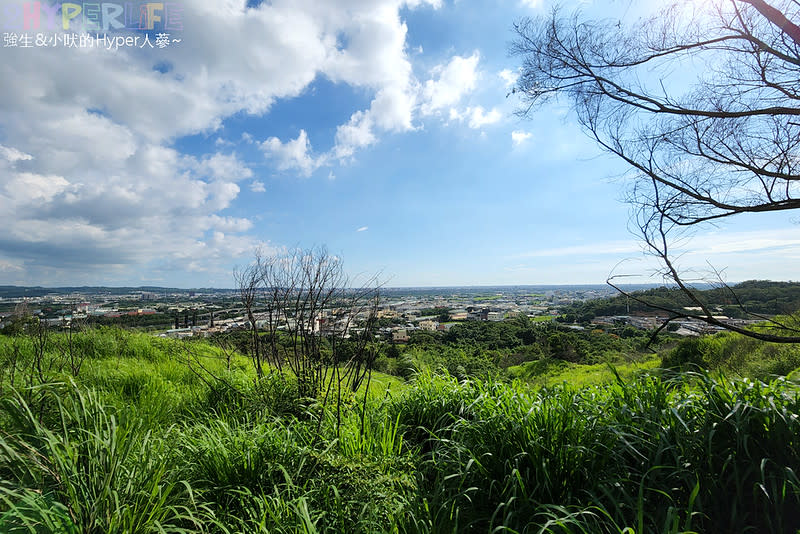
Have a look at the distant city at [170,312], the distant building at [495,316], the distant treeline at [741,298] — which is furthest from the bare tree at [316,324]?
the distant building at [495,316]

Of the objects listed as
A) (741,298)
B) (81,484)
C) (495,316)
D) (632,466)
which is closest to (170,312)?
(81,484)

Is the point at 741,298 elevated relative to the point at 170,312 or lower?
elevated

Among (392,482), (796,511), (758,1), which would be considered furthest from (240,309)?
(758,1)

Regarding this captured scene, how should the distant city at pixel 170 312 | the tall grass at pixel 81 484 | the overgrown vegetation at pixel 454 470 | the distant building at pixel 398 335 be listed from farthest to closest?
1. the distant building at pixel 398 335
2. the distant city at pixel 170 312
3. the overgrown vegetation at pixel 454 470
4. the tall grass at pixel 81 484

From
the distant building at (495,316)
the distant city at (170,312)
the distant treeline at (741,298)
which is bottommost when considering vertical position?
the distant building at (495,316)

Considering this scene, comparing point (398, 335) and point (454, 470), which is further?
point (398, 335)

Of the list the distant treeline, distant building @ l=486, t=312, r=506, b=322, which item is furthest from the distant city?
distant building @ l=486, t=312, r=506, b=322

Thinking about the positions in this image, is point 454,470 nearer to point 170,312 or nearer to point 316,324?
point 316,324

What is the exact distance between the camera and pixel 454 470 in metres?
2.10

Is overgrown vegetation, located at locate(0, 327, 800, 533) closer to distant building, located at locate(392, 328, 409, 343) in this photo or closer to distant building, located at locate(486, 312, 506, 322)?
distant building, located at locate(392, 328, 409, 343)

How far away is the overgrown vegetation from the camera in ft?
4.84

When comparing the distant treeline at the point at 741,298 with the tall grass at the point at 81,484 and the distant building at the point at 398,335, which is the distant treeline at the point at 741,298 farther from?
the tall grass at the point at 81,484

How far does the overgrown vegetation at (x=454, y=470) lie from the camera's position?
1.48m

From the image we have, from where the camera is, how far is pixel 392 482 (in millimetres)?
1843
